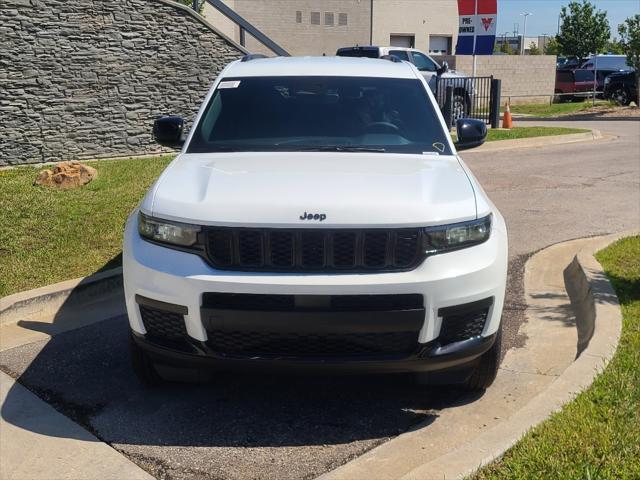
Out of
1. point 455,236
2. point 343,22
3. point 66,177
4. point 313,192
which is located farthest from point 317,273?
point 343,22

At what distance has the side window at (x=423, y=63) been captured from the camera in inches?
779

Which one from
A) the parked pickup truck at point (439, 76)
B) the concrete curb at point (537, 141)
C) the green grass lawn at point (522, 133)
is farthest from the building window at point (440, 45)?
the concrete curb at point (537, 141)

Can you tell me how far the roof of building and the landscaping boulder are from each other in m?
4.64

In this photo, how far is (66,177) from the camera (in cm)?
954

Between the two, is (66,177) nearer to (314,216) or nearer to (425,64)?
(314,216)

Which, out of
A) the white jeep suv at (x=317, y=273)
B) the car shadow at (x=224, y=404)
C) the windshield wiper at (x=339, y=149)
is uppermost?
the windshield wiper at (x=339, y=149)

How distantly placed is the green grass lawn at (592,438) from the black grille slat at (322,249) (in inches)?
38.6

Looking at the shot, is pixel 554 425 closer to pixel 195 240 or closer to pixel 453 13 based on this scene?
pixel 195 240

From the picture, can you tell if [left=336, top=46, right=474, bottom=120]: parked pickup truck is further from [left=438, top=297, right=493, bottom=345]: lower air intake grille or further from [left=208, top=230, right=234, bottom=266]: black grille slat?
[left=208, top=230, right=234, bottom=266]: black grille slat

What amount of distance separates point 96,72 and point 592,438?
11557mm

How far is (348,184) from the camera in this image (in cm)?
381

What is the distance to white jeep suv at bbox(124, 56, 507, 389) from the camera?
11.3 feet

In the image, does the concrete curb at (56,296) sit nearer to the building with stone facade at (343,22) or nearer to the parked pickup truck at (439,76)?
the parked pickup truck at (439,76)

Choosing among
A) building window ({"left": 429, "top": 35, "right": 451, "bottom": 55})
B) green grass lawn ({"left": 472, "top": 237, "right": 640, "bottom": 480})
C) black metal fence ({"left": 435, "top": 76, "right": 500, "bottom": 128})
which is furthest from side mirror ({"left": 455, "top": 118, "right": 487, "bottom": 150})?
building window ({"left": 429, "top": 35, "right": 451, "bottom": 55})
